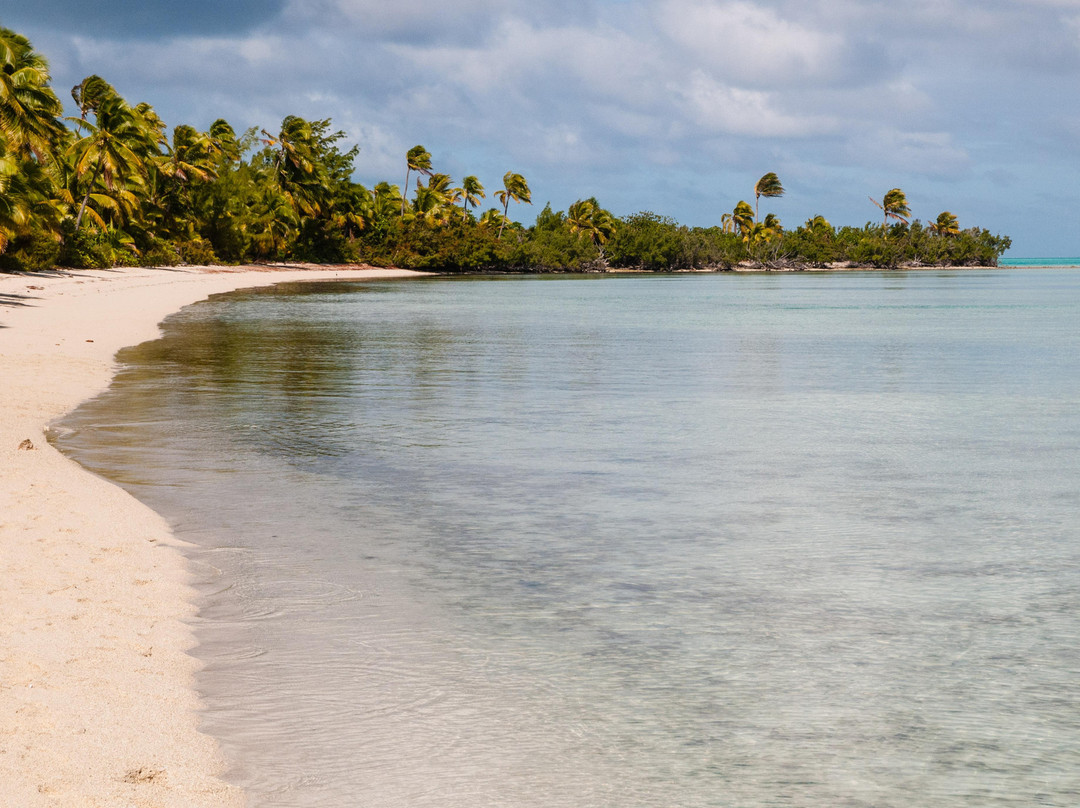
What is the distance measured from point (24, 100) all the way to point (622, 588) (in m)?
26.5

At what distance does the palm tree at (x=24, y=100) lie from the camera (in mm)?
26219

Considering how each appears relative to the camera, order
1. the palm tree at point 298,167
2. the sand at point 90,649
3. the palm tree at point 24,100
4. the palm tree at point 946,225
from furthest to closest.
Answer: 1. the palm tree at point 946,225
2. the palm tree at point 298,167
3. the palm tree at point 24,100
4. the sand at point 90,649

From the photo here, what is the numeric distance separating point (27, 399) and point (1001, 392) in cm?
1300

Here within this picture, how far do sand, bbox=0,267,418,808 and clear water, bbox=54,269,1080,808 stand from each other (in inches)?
7.0

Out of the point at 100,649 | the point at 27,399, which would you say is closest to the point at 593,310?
the point at 27,399

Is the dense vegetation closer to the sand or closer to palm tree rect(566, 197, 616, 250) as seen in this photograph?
palm tree rect(566, 197, 616, 250)

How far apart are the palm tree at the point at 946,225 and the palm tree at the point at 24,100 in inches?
5810

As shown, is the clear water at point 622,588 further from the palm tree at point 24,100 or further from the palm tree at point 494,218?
the palm tree at point 494,218

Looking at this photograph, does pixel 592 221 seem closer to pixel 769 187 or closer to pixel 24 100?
pixel 769 187

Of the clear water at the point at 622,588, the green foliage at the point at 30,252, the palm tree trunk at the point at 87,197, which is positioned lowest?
the clear water at the point at 622,588

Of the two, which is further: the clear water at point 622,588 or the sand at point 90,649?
the clear water at point 622,588

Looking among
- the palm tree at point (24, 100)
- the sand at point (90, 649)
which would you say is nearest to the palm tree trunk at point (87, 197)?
the palm tree at point (24, 100)

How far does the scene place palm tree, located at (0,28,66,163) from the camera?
2622cm

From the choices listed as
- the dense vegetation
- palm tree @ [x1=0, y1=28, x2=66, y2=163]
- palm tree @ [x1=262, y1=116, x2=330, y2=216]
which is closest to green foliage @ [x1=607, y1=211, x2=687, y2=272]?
the dense vegetation
